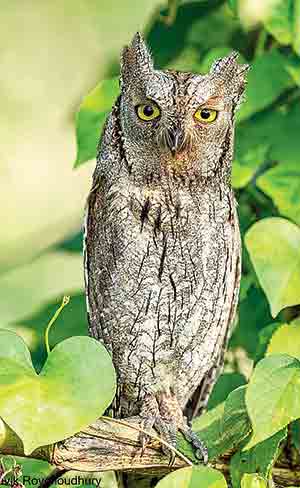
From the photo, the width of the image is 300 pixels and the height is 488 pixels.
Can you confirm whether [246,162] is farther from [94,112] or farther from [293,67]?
[94,112]

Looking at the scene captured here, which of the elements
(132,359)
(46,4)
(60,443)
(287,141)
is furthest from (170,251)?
(46,4)

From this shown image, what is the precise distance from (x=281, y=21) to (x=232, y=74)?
274mm

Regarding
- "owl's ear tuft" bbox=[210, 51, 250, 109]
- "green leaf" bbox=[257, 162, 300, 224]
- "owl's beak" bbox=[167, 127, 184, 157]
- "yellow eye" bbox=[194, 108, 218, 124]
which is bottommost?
"green leaf" bbox=[257, 162, 300, 224]

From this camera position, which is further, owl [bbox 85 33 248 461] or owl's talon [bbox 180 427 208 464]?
owl [bbox 85 33 248 461]

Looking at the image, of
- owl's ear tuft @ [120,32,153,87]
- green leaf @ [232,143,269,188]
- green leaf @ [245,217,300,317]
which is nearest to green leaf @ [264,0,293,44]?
green leaf @ [232,143,269,188]

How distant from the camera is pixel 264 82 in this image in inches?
75.7

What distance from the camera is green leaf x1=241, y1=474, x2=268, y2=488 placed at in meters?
1.22

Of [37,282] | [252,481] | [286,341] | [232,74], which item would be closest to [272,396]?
[252,481]

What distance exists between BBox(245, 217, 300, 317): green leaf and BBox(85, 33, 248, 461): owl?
24cm

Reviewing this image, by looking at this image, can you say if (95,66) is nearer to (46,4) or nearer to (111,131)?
(46,4)

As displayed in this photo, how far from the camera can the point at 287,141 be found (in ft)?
6.41

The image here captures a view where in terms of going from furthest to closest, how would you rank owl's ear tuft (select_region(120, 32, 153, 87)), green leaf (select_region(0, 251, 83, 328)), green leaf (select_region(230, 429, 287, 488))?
1. green leaf (select_region(0, 251, 83, 328))
2. owl's ear tuft (select_region(120, 32, 153, 87))
3. green leaf (select_region(230, 429, 287, 488))

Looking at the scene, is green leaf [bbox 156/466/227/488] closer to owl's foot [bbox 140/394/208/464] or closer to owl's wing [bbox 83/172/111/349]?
owl's foot [bbox 140/394/208/464]

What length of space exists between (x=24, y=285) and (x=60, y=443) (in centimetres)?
131
